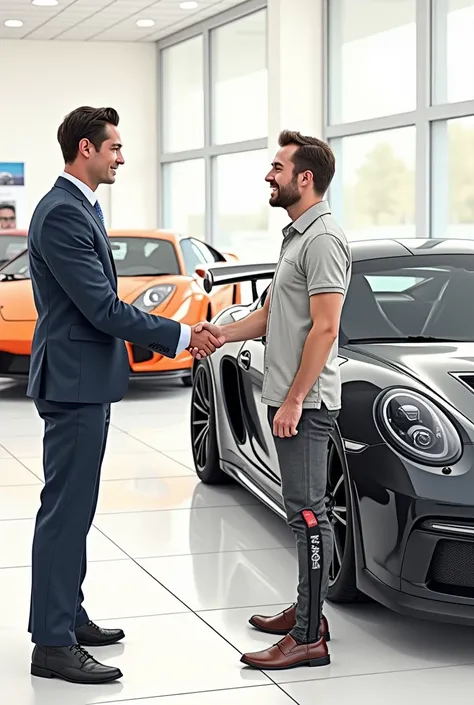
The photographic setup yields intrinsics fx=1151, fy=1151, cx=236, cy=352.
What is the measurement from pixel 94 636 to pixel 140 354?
17.5ft

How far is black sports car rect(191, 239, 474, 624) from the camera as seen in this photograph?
3256mm

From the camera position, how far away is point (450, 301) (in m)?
4.38

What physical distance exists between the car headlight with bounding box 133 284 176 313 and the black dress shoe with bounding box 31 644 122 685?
5.63m

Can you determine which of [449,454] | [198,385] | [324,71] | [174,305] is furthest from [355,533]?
[324,71]

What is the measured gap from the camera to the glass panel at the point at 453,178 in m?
10.8

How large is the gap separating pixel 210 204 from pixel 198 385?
35.2ft

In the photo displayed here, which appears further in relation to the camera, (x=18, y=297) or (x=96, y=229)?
(x=18, y=297)

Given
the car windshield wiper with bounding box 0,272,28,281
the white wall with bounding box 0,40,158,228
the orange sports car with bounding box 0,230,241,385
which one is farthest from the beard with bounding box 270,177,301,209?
the white wall with bounding box 0,40,158,228

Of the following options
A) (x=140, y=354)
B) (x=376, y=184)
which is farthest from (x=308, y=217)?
(x=376, y=184)

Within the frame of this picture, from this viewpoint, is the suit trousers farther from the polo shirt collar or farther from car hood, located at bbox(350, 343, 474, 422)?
car hood, located at bbox(350, 343, 474, 422)

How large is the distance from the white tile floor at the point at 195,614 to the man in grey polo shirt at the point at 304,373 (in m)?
0.18

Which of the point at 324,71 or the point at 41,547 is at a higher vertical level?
the point at 324,71

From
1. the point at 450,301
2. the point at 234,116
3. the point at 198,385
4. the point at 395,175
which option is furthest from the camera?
the point at 234,116

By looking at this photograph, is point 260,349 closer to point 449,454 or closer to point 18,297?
point 449,454
